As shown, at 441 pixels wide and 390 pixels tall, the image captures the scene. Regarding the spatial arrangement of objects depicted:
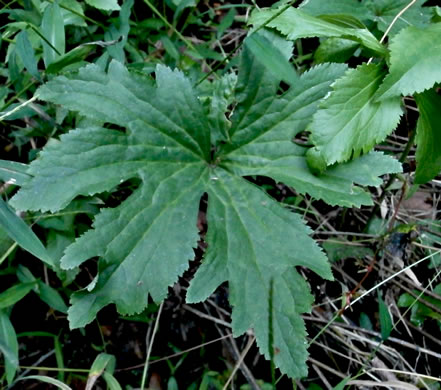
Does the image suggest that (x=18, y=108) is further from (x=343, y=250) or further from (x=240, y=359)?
(x=343, y=250)

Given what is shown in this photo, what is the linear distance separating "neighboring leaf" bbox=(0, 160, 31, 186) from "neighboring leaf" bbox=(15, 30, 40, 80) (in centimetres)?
35

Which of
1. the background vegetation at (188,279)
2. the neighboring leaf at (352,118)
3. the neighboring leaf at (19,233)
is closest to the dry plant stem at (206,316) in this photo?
the background vegetation at (188,279)

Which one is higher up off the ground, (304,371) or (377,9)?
(377,9)

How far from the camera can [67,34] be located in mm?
2258

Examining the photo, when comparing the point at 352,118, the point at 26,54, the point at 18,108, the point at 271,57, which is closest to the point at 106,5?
the point at 26,54

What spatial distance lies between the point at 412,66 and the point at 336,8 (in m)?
0.63

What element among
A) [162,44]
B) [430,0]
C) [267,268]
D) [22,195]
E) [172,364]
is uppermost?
[430,0]

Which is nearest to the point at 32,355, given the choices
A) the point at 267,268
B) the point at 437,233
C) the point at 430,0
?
the point at 267,268

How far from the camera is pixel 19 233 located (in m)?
1.58

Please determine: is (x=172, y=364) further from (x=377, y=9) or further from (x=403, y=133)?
(x=377, y=9)

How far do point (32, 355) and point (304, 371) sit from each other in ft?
3.67

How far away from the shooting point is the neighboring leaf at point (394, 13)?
200cm

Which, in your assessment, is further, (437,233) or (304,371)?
(437,233)

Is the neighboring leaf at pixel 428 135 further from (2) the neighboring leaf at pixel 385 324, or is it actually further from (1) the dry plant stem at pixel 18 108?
(1) the dry plant stem at pixel 18 108
